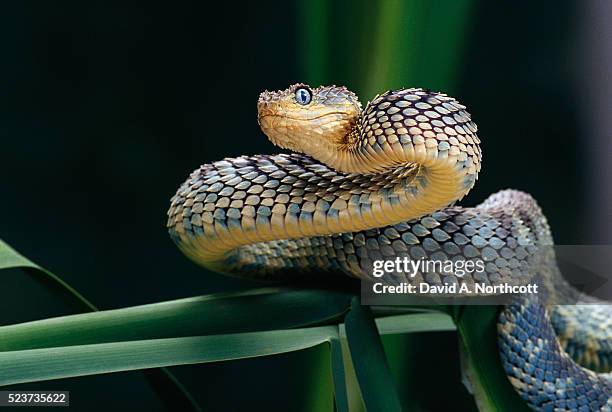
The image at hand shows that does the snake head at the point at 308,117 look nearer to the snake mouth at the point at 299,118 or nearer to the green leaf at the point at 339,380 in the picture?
the snake mouth at the point at 299,118

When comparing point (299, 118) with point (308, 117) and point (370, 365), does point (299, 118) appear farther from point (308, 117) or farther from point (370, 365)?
point (370, 365)

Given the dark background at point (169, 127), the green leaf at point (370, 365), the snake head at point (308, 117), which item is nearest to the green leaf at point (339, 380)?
the green leaf at point (370, 365)

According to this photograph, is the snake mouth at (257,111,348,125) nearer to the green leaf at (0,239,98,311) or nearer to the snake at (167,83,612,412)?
the snake at (167,83,612,412)

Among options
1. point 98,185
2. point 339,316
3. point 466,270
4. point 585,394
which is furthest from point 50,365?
point 98,185

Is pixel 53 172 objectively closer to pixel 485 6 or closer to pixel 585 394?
pixel 485 6

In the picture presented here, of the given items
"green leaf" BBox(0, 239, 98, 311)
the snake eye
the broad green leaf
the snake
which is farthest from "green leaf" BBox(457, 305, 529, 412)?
"green leaf" BBox(0, 239, 98, 311)

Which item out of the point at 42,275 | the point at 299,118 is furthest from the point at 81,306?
the point at 299,118
